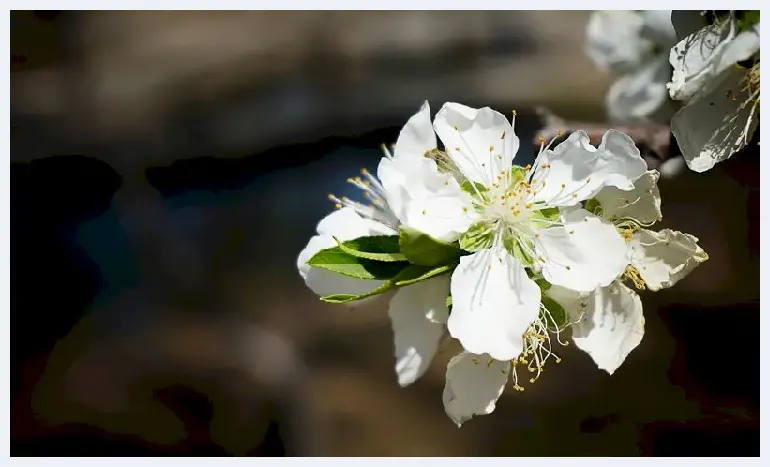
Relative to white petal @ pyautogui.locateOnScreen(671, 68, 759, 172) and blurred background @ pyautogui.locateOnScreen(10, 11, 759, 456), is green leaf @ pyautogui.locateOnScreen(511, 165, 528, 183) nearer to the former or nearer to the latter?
white petal @ pyautogui.locateOnScreen(671, 68, 759, 172)

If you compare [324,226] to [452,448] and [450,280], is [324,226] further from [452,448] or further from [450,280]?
[452,448]

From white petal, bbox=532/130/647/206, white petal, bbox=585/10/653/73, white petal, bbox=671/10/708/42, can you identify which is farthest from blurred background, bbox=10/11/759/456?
white petal, bbox=532/130/647/206

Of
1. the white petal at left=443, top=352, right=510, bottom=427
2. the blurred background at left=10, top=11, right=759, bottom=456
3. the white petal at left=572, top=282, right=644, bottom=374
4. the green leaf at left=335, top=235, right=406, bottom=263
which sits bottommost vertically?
the blurred background at left=10, top=11, right=759, bottom=456

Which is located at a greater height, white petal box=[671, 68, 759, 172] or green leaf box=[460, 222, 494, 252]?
white petal box=[671, 68, 759, 172]

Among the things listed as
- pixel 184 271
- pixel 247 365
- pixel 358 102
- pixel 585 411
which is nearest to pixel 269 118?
pixel 358 102

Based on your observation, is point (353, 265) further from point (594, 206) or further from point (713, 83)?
point (713, 83)

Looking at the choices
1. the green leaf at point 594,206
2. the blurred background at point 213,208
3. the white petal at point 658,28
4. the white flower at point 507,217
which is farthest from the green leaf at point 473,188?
the blurred background at point 213,208

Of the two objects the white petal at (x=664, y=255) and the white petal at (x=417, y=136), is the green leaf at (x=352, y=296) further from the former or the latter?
the white petal at (x=664, y=255)
